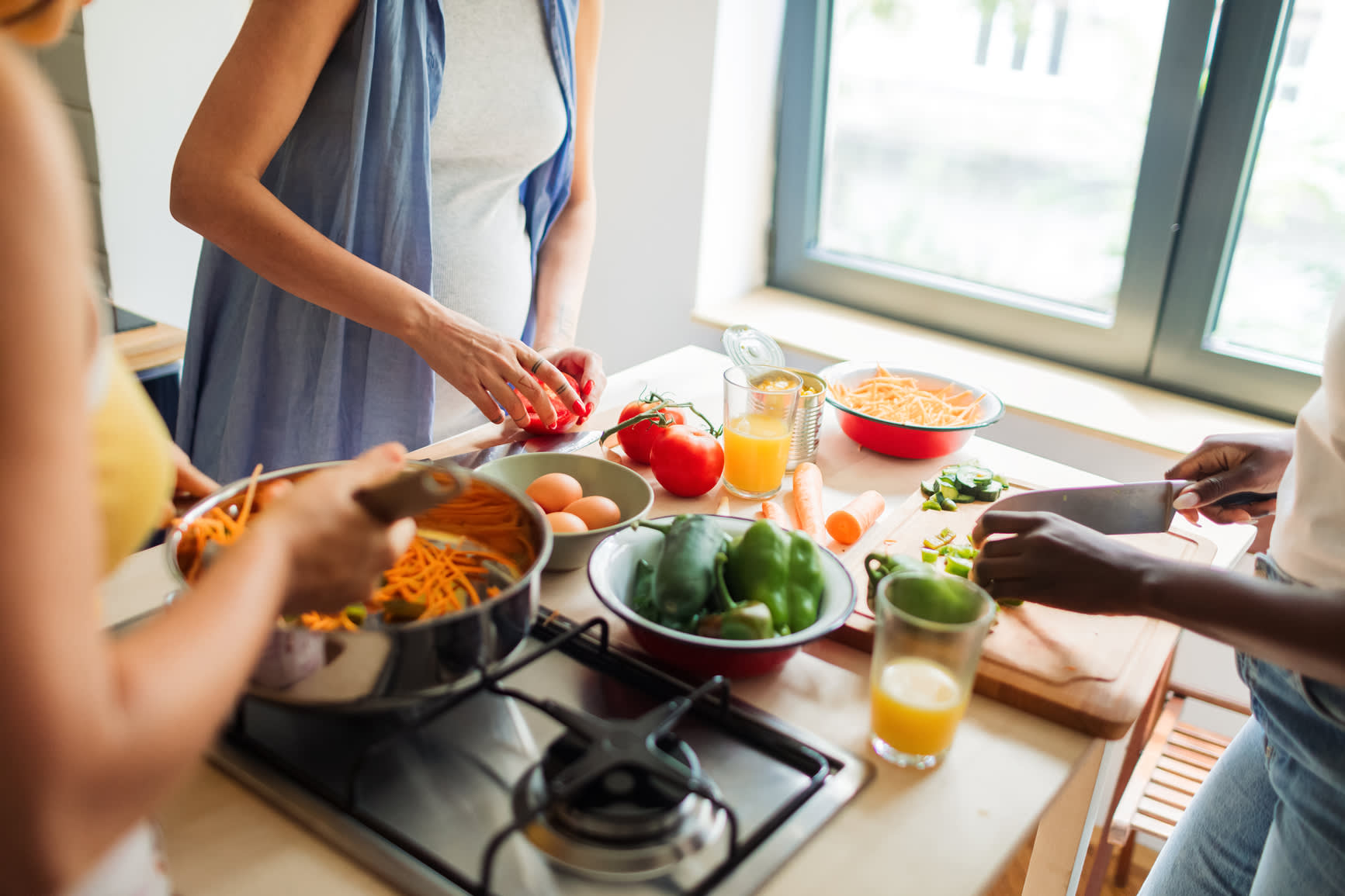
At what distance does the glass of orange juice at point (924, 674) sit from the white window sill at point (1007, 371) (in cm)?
129

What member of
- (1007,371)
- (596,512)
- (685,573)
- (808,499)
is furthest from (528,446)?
(1007,371)

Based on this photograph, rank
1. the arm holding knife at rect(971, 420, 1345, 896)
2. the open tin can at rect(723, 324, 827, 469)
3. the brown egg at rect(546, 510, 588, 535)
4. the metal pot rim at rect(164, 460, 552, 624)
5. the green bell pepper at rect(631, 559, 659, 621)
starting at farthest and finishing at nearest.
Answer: the open tin can at rect(723, 324, 827, 469), the brown egg at rect(546, 510, 588, 535), the green bell pepper at rect(631, 559, 659, 621), the arm holding knife at rect(971, 420, 1345, 896), the metal pot rim at rect(164, 460, 552, 624)

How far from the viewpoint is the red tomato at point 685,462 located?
1287mm

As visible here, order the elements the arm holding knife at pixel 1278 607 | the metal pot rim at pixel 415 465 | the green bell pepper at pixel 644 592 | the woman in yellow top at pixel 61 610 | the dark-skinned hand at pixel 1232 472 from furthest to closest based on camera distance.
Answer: the dark-skinned hand at pixel 1232 472
the green bell pepper at pixel 644 592
the arm holding knife at pixel 1278 607
the metal pot rim at pixel 415 465
the woman in yellow top at pixel 61 610

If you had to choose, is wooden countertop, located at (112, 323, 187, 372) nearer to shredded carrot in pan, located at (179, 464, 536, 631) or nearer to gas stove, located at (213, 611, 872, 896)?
shredded carrot in pan, located at (179, 464, 536, 631)

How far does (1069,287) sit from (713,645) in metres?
1.87

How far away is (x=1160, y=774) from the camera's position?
1779mm

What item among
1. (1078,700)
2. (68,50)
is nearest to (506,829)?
(1078,700)

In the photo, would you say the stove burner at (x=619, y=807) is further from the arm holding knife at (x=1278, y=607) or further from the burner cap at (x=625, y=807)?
the arm holding knife at (x=1278, y=607)

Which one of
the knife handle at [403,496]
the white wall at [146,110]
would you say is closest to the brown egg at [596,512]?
the knife handle at [403,496]

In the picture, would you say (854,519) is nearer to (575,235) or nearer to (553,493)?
(553,493)

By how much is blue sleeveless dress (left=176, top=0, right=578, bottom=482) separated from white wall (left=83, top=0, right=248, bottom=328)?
3.66ft

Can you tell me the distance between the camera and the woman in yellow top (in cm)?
39

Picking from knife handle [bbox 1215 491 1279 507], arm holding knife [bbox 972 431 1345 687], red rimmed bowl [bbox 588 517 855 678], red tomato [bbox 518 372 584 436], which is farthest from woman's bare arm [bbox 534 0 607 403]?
knife handle [bbox 1215 491 1279 507]
